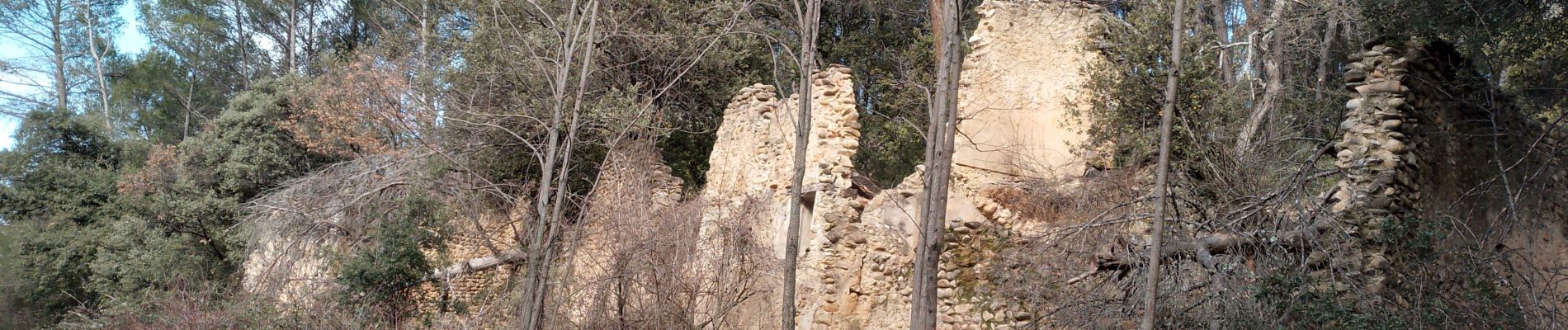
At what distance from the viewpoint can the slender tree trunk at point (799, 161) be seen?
31.1 feet

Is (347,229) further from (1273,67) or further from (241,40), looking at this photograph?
(241,40)

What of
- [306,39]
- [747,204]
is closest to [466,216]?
[747,204]

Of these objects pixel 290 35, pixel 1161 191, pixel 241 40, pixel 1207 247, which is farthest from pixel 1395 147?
pixel 241 40

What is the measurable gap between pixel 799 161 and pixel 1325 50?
8822mm

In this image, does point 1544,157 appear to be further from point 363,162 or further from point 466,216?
point 363,162

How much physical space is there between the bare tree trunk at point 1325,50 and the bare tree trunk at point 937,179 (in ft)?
21.7

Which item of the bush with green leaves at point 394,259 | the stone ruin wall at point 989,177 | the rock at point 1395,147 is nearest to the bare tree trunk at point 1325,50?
the stone ruin wall at point 989,177

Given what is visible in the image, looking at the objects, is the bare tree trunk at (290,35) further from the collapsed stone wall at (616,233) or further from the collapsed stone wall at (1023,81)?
the collapsed stone wall at (1023,81)

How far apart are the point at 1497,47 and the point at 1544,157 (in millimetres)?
996

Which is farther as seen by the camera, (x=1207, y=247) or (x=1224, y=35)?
(x=1224, y=35)

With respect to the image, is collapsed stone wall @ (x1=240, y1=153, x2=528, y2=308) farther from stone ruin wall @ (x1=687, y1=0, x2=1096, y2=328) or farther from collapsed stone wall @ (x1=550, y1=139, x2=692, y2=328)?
stone ruin wall @ (x1=687, y1=0, x2=1096, y2=328)

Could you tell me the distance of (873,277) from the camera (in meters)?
10.4


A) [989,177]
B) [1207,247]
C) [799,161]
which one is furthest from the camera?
[989,177]

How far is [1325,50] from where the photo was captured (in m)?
15.0
